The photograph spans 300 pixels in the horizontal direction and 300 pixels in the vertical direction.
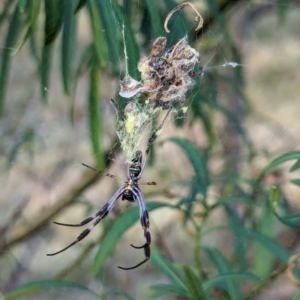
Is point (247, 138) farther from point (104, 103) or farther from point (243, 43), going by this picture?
point (104, 103)

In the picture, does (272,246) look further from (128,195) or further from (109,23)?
(109,23)

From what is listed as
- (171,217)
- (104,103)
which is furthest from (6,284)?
(104,103)

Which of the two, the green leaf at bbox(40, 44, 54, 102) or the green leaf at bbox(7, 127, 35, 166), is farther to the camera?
the green leaf at bbox(7, 127, 35, 166)

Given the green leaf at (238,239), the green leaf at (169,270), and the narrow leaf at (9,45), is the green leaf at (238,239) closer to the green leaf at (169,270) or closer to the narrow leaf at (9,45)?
the green leaf at (169,270)

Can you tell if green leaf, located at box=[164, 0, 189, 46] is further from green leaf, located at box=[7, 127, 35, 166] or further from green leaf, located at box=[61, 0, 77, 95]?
green leaf, located at box=[7, 127, 35, 166]

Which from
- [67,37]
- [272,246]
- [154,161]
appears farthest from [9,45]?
[272,246]

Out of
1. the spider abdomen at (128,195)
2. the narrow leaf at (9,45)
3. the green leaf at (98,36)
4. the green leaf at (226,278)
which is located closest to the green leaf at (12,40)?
the narrow leaf at (9,45)

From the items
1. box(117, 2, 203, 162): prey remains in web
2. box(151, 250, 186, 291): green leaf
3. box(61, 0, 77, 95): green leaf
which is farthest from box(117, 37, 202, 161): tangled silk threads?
box(151, 250, 186, 291): green leaf

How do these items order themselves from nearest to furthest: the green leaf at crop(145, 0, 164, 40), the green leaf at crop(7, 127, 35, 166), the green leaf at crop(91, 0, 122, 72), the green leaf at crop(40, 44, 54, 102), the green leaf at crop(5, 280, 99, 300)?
1. the green leaf at crop(91, 0, 122, 72)
2. the green leaf at crop(145, 0, 164, 40)
3. the green leaf at crop(40, 44, 54, 102)
4. the green leaf at crop(5, 280, 99, 300)
5. the green leaf at crop(7, 127, 35, 166)
